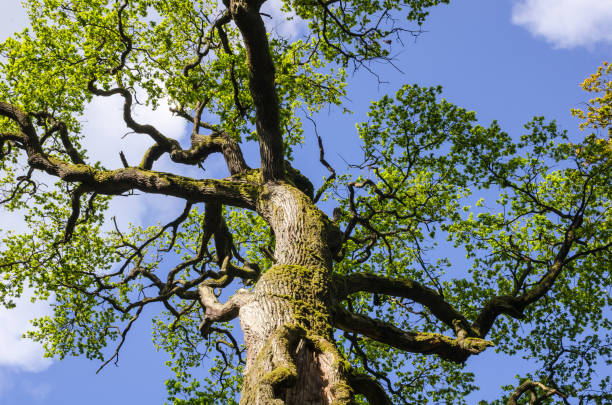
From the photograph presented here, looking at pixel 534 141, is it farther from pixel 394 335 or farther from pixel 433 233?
pixel 394 335

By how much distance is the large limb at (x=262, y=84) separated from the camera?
6.81 m

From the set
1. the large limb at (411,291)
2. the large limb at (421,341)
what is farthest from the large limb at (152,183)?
the large limb at (421,341)

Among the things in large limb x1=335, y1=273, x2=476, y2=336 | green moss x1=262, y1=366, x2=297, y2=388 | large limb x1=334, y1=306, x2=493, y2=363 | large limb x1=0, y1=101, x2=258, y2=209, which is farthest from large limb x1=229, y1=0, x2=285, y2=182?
green moss x1=262, y1=366, x2=297, y2=388

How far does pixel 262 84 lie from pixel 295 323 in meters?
4.59

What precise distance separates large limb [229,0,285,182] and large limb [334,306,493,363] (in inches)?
138

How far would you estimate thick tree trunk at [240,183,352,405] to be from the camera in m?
3.92

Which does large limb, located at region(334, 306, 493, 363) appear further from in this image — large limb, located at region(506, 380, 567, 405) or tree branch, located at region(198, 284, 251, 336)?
tree branch, located at region(198, 284, 251, 336)

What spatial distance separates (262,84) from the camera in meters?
7.71

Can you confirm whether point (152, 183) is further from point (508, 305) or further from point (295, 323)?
point (508, 305)

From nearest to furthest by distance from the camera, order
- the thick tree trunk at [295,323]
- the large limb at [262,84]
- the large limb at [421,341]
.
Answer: the thick tree trunk at [295,323], the large limb at [262,84], the large limb at [421,341]

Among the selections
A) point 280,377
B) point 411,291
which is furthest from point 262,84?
point 280,377

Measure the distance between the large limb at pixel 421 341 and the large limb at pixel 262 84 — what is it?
3505mm

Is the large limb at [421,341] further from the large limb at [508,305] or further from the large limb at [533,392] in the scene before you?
the large limb at [533,392]

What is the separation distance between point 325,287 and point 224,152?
20.8ft
